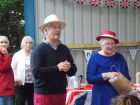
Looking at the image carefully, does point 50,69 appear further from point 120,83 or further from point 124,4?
point 124,4

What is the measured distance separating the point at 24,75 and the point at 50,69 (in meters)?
1.55

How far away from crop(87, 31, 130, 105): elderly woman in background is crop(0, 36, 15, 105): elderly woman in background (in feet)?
3.76

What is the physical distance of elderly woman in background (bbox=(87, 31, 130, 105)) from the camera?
3125 mm

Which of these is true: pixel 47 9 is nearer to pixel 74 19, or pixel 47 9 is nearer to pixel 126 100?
pixel 74 19

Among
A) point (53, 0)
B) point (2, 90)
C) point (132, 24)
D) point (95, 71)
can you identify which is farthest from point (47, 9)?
point (95, 71)

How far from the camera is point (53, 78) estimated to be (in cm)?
291

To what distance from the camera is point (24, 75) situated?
4.31m

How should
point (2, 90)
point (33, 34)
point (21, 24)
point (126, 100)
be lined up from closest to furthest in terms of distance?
point (126, 100), point (2, 90), point (33, 34), point (21, 24)

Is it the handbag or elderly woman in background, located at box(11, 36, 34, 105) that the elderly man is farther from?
elderly woman in background, located at box(11, 36, 34, 105)

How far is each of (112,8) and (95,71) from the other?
287 centimetres

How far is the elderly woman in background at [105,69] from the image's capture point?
3125 millimetres

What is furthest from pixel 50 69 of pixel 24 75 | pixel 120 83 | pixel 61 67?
pixel 24 75

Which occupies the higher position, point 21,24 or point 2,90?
point 21,24

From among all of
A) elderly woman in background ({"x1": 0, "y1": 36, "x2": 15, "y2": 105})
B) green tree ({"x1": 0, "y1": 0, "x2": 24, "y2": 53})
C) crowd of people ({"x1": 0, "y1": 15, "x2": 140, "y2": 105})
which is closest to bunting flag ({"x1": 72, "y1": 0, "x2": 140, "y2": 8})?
elderly woman in background ({"x1": 0, "y1": 36, "x2": 15, "y2": 105})
